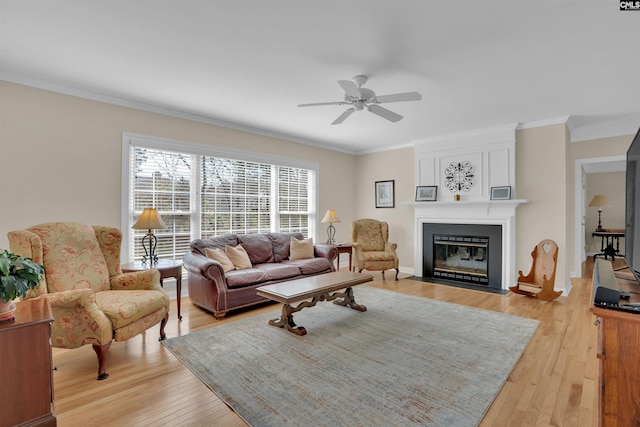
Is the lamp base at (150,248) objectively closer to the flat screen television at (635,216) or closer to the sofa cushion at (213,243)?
the sofa cushion at (213,243)

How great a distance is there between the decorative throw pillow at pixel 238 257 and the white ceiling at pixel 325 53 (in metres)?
1.94

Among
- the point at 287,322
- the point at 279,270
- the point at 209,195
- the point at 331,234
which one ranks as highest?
the point at 209,195

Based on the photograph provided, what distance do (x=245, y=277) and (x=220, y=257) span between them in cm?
46

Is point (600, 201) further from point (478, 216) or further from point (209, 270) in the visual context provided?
point (209, 270)

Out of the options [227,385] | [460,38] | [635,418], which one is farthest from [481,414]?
[460,38]

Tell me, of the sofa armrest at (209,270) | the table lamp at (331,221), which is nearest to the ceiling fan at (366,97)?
the sofa armrest at (209,270)

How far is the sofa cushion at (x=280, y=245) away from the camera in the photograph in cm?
487

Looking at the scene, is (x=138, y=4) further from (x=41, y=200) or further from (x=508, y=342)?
(x=508, y=342)

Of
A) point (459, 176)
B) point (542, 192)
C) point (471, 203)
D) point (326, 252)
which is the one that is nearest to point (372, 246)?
point (326, 252)

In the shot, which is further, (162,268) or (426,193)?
(426,193)

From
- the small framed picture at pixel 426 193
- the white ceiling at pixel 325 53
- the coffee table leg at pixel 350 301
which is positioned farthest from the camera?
the small framed picture at pixel 426 193

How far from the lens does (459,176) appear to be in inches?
213

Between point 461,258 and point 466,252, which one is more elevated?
point 466,252

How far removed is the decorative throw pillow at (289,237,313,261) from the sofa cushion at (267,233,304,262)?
0.10 metres
